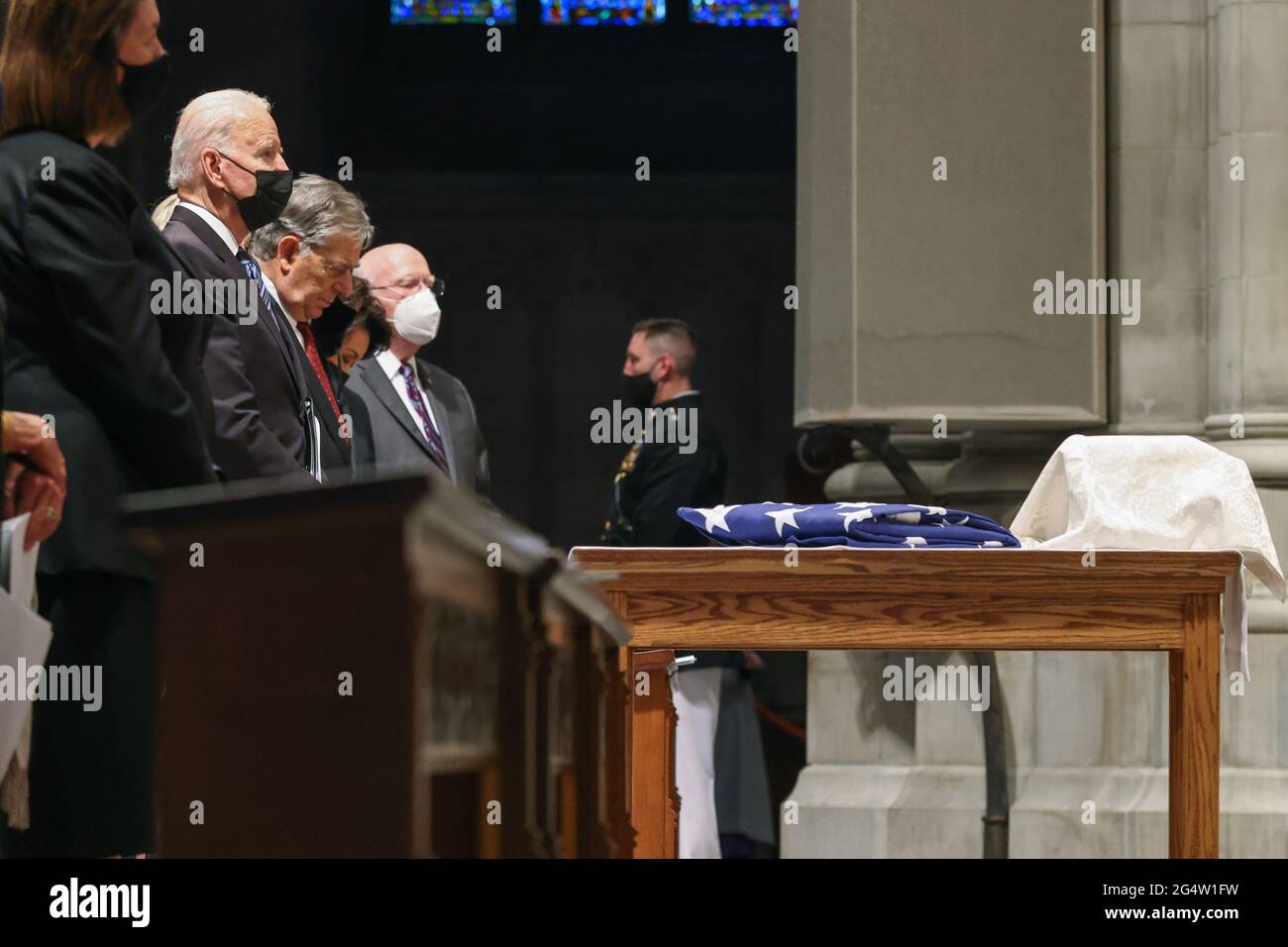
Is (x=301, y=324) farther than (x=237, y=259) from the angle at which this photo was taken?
Yes

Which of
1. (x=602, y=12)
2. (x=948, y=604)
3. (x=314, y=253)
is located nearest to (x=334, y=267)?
(x=314, y=253)

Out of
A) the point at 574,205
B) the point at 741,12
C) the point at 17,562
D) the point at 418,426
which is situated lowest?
the point at 17,562

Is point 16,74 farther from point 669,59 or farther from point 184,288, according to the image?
point 669,59

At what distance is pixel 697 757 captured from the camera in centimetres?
710

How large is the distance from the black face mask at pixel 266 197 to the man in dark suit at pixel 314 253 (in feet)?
1.23

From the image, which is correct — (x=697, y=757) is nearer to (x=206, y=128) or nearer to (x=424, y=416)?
(x=424, y=416)

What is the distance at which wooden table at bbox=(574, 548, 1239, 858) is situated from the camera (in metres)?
3.74

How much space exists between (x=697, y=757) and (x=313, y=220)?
3.13m

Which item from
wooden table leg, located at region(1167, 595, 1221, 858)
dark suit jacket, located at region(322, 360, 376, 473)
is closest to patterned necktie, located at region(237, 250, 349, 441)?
dark suit jacket, located at region(322, 360, 376, 473)

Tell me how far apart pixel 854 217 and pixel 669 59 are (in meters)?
7.07

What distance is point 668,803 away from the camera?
420 centimetres

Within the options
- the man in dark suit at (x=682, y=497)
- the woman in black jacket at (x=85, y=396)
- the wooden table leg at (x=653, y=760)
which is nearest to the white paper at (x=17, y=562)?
the woman in black jacket at (x=85, y=396)

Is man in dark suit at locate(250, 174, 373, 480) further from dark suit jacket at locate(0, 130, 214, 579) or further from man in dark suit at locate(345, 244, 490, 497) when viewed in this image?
dark suit jacket at locate(0, 130, 214, 579)
